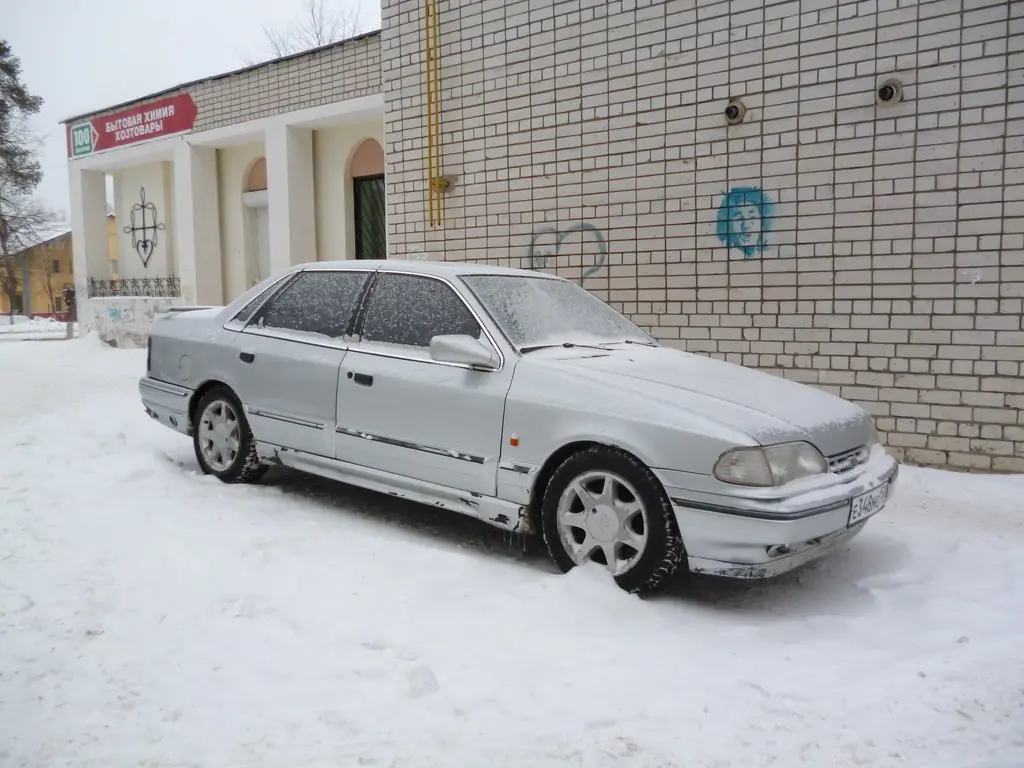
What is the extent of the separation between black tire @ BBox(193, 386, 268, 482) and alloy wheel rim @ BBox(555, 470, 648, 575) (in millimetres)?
2326

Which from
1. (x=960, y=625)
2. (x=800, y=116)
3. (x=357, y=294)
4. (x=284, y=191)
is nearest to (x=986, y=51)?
(x=800, y=116)

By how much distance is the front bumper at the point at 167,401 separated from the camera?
551 cm

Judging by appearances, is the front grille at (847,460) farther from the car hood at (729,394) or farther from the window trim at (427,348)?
the window trim at (427,348)

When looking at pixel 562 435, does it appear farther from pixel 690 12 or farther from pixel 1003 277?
pixel 690 12

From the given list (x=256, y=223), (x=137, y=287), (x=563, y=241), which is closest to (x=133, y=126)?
(x=137, y=287)

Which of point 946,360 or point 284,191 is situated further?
point 284,191

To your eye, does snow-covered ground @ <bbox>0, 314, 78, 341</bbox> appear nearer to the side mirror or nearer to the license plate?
the side mirror

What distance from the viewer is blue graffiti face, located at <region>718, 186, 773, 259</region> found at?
641cm

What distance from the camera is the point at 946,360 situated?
5.77m

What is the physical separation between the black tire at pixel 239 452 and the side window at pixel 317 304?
53 centimetres

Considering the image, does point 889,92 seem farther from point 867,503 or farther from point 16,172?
point 16,172

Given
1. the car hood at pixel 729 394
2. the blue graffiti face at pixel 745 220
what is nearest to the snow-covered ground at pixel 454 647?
the car hood at pixel 729 394

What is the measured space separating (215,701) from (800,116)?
563cm

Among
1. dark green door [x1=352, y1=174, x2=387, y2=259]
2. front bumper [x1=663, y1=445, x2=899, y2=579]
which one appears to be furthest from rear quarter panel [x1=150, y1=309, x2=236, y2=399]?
dark green door [x1=352, y1=174, x2=387, y2=259]
